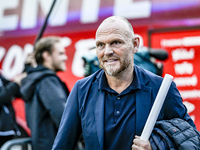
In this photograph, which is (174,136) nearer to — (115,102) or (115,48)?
(115,102)

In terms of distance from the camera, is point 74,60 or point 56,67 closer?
point 56,67

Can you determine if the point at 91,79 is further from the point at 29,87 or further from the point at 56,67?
the point at 56,67

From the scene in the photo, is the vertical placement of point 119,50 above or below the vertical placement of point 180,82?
above

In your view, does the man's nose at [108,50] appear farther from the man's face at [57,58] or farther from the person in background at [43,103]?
the man's face at [57,58]

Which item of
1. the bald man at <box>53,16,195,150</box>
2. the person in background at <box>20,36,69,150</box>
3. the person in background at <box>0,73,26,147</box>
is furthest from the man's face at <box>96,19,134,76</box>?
the person in background at <box>0,73,26,147</box>

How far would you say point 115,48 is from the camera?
1634 millimetres

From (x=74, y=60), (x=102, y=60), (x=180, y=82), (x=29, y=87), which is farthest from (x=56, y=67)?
(x=102, y=60)

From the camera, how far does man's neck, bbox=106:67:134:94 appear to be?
1704mm

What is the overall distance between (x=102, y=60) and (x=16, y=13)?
9.63 feet

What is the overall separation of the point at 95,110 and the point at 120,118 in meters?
0.14

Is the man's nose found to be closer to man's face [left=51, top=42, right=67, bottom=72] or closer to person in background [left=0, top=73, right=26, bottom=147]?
man's face [left=51, top=42, right=67, bottom=72]

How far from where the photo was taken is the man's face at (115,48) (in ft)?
5.35

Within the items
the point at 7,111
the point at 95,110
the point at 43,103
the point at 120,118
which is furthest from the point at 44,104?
the point at 120,118

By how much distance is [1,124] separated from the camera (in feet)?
10.7
